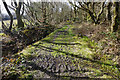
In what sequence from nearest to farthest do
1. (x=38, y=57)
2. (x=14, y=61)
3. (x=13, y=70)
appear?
1. (x=13, y=70)
2. (x=14, y=61)
3. (x=38, y=57)

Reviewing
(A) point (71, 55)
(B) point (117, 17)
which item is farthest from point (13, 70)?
(B) point (117, 17)

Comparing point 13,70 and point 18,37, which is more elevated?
point 18,37

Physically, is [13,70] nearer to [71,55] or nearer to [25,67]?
[25,67]

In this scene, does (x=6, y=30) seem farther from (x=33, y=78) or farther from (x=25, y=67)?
(x=33, y=78)

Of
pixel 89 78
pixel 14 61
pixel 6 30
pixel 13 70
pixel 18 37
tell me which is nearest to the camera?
pixel 89 78

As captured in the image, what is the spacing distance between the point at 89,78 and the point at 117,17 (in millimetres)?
5389

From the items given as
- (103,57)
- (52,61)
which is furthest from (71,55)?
(103,57)

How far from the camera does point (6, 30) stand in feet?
31.6

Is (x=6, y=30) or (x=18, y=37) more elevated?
(x=6, y=30)

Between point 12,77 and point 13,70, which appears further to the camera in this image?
point 13,70

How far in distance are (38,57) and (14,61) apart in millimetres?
1318

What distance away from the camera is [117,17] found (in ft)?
21.9

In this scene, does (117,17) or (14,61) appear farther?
(117,17)

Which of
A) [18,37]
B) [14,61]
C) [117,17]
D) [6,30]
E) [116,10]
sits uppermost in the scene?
[116,10]
